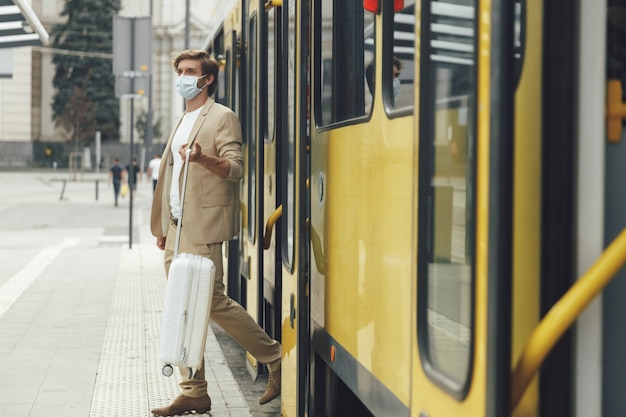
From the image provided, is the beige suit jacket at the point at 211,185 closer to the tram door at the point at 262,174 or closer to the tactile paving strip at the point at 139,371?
the tram door at the point at 262,174

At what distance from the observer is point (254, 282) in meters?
6.39

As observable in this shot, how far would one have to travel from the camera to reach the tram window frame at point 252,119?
6.39 meters

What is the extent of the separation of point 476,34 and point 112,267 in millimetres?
12004

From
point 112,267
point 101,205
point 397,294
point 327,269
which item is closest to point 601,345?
point 397,294

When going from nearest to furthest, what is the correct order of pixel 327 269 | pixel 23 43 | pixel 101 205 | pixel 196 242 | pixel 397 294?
1. pixel 397 294
2. pixel 327 269
3. pixel 196 242
4. pixel 23 43
5. pixel 101 205

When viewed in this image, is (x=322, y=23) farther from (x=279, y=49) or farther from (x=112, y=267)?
(x=112, y=267)

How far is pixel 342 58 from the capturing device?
362cm

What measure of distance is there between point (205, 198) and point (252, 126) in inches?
51.8

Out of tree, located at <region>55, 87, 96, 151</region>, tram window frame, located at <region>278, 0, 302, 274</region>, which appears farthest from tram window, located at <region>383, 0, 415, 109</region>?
tree, located at <region>55, 87, 96, 151</region>

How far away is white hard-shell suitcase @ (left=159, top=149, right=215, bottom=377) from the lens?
16.1 feet

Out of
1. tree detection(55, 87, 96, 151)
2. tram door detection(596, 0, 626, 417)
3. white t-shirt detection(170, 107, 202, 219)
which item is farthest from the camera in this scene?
tree detection(55, 87, 96, 151)

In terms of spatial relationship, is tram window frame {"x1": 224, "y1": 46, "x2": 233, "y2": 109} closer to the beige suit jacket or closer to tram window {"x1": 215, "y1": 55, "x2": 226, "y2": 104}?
tram window {"x1": 215, "y1": 55, "x2": 226, "y2": 104}

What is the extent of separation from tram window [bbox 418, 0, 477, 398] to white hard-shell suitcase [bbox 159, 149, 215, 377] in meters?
2.69

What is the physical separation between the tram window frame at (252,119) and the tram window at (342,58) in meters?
2.33
